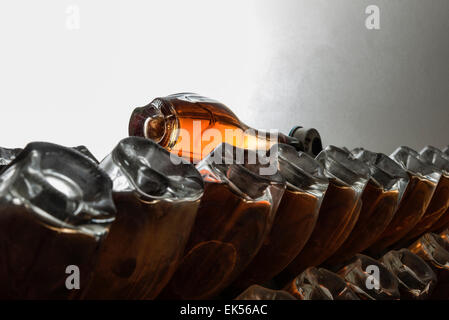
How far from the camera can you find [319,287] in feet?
0.69

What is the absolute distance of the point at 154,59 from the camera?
2.13ft

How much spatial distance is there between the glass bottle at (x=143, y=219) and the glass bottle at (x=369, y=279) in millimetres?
117

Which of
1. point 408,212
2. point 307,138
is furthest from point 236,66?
point 408,212

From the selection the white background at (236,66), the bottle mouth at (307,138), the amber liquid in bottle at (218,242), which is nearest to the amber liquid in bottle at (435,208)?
the bottle mouth at (307,138)

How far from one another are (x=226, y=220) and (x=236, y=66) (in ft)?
1.92

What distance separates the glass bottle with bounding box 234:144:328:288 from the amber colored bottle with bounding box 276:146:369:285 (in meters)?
0.02

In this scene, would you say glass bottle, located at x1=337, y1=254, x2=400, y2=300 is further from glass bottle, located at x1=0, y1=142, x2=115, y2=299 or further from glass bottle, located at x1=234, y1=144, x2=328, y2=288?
glass bottle, located at x1=0, y1=142, x2=115, y2=299

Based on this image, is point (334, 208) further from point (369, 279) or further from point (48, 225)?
point (48, 225)

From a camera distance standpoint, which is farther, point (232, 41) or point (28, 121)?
point (232, 41)

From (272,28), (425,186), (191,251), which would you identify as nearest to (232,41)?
(272,28)

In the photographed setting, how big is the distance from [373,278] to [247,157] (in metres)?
0.10

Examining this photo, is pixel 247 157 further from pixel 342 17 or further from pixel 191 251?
pixel 342 17

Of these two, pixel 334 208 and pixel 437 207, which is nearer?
pixel 334 208

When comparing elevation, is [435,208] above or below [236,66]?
below
